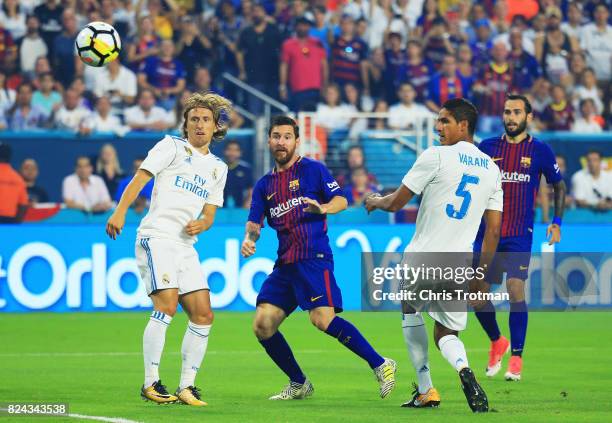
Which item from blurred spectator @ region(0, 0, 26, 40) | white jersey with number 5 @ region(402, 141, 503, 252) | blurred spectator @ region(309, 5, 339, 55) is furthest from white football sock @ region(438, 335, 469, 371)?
blurred spectator @ region(0, 0, 26, 40)

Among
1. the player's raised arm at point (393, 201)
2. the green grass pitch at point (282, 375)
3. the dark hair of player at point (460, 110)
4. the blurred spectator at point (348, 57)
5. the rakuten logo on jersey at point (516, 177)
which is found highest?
the blurred spectator at point (348, 57)

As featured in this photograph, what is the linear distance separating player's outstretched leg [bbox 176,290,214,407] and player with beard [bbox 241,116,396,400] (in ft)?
1.36

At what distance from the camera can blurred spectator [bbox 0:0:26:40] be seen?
2081cm

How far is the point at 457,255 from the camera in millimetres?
8414

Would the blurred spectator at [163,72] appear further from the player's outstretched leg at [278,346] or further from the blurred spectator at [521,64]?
the player's outstretched leg at [278,346]

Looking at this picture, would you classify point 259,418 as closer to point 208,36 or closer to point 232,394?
point 232,394

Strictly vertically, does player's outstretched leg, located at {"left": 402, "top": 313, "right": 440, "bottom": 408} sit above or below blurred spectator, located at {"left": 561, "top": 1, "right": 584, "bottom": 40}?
below

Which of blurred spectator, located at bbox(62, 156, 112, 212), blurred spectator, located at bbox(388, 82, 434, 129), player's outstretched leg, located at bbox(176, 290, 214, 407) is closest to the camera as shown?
player's outstretched leg, located at bbox(176, 290, 214, 407)

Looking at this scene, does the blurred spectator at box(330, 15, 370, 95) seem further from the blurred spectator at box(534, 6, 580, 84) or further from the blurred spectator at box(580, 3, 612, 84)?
the blurred spectator at box(580, 3, 612, 84)

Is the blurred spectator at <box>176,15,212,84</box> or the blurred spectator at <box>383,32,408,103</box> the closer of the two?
the blurred spectator at <box>176,15,212,84</box>

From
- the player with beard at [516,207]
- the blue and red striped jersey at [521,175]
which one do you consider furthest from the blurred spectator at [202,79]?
the blue and red striped jersey at [521,175]

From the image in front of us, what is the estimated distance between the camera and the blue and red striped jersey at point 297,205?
9.23m

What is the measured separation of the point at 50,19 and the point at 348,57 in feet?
16.6

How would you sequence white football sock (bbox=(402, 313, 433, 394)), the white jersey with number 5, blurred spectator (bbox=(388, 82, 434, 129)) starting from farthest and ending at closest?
blurred spectator (bbox=(388, 82, 434, 129))
white football sock (bbox=(402, 313, 433, 394))
the white jersey with number 5
